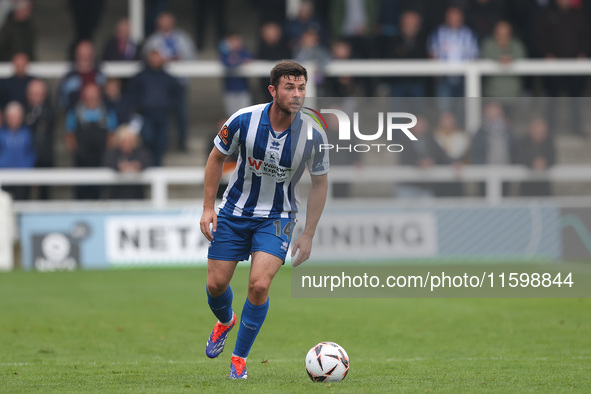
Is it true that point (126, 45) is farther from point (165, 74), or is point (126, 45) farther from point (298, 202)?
point (298, 202)

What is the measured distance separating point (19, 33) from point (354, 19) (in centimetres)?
605

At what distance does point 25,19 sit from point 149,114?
3.05m

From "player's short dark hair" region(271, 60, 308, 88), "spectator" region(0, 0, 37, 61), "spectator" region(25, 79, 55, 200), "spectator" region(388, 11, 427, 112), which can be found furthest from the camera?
"spectator" region(0, 0, 37, 61)

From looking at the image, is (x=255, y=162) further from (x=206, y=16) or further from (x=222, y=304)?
(x=206, y=16)

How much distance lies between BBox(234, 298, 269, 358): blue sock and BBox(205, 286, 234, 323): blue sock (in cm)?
30

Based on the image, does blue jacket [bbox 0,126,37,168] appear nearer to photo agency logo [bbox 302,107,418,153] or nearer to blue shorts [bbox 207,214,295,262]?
photo agency logo [bbox 302,107,418,153]

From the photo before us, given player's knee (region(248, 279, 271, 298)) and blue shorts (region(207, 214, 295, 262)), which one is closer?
player's knee (region(248, 279, 271, 298))

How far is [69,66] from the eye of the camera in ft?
59.4

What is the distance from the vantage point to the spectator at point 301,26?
17859mm

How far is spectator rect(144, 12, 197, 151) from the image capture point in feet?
58.6

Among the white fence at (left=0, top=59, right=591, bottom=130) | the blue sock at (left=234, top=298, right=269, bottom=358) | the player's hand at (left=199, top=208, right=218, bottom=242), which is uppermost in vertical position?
the white fence at (left=0, top=59, right=591, bottom=130)

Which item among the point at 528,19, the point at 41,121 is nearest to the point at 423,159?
the point at 528,19

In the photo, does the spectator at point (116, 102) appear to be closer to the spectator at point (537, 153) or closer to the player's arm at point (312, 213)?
the spectator at point (537, 153)

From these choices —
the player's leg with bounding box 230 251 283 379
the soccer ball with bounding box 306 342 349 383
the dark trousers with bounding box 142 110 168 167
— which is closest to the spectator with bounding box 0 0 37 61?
the dark trousers with bounding box 142 110 168 167
